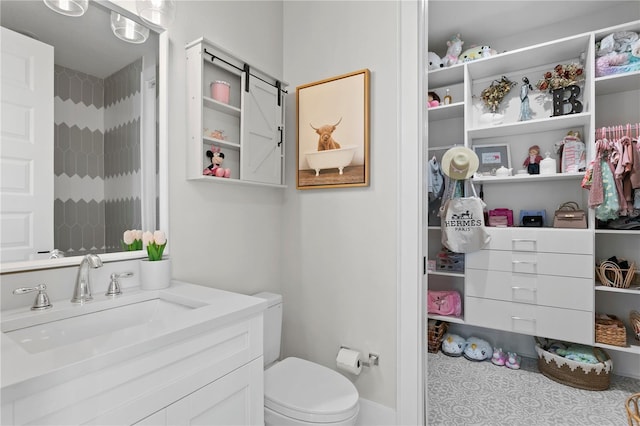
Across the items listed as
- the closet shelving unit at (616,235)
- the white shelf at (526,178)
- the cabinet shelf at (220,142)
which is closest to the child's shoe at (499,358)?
the closet shelving unit at (616,235)

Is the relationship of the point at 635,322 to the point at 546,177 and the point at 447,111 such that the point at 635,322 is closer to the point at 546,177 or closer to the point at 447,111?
the point at 546,177

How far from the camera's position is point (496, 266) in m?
2.56

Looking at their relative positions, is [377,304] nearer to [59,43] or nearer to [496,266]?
[496,266]

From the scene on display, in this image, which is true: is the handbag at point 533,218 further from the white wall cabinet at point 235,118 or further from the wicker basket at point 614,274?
the white wall cabinet at point 235,118

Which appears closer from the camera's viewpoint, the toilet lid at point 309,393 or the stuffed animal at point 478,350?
the toilet lid at point 309,393

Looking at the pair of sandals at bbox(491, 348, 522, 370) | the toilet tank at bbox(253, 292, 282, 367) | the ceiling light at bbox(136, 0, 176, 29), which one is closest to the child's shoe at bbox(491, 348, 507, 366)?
the pair of sandals at bbox(491, 348, 522, 370)

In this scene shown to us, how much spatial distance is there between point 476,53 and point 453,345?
2.49 meters

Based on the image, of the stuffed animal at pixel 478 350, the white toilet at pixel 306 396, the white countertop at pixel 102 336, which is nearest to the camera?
the white countertop at pixel 102 336

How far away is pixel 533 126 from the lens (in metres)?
2.58

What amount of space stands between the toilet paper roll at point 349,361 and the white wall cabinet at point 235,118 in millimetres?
989

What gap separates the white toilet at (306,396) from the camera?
122 cm

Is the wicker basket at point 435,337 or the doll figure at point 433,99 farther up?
the doll figure at point 433,99

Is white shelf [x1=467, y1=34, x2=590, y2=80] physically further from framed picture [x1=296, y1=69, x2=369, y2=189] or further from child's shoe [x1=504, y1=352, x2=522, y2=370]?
child's shoe [x1=504, y1=352, x2=522, y2=370]

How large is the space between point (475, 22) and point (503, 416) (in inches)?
115
